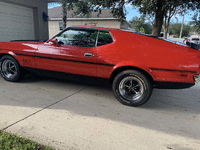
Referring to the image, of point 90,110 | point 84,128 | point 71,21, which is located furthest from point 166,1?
point 71,21

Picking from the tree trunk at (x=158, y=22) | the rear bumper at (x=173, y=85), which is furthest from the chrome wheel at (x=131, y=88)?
the tree trunk at (x=158, y=22)

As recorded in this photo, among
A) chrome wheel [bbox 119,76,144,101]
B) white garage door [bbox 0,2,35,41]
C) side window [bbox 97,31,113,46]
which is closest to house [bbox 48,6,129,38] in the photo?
white garage door [bbox 0,2,35,41]

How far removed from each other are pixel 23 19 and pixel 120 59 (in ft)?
20.5

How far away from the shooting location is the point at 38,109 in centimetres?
320

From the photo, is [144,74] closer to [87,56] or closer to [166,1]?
[87,56]

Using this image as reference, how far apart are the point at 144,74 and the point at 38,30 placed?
21.8ft

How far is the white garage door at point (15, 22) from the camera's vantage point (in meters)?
6.84

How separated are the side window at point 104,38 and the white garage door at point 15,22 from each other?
201 inches

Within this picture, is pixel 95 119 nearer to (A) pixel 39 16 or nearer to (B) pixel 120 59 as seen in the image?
(B) pixel 120 59

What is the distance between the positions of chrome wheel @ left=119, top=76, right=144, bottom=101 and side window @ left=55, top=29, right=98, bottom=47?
1.07 meters

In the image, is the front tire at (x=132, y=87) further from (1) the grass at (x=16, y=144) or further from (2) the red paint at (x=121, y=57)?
(1) the grass at (x=16, y=144)

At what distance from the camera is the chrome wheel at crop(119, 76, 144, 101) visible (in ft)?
11.4

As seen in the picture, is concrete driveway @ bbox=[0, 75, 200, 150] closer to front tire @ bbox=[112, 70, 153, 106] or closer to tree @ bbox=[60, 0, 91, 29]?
front tire @ bbox=[112, 70, 153, 106]

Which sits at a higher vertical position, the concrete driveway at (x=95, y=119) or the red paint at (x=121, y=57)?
the red paint at (x=121, y=57)
